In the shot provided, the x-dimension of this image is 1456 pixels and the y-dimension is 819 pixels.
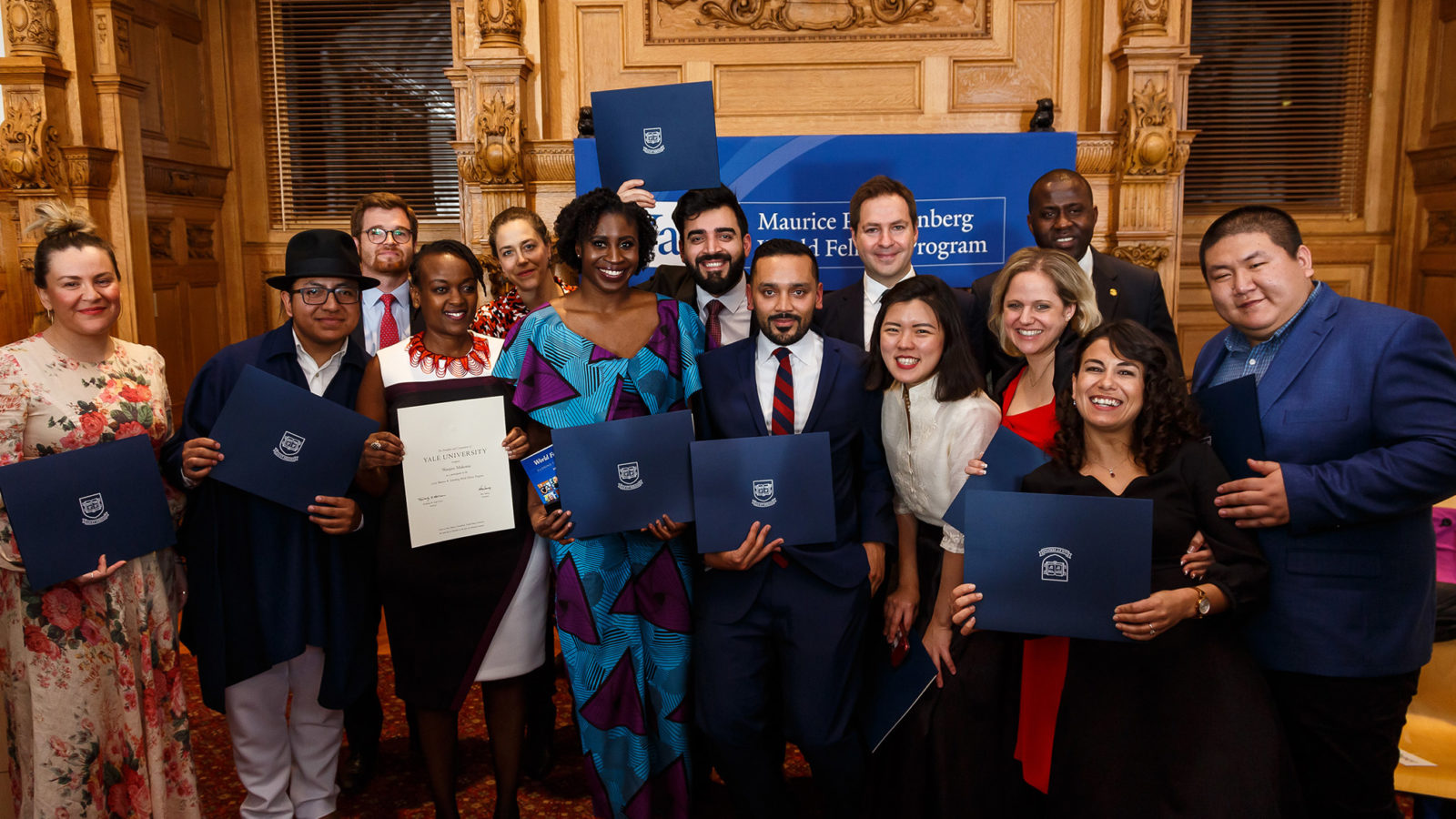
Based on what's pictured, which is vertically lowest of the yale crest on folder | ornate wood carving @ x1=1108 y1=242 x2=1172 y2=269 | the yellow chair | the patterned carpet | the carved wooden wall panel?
the patterned carpet

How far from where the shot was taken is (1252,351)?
2.15m

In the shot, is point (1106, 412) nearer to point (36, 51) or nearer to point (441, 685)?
point (441, 685)

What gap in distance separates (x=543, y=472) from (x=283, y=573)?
736 millimetres

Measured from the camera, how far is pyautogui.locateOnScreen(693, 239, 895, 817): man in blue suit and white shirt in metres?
2.37

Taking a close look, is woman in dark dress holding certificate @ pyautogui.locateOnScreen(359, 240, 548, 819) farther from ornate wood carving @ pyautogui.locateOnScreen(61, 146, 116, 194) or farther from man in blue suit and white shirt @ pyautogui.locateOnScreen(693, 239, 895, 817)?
ornate wood carving @ pyautogui.locateOnScreen(61, 146, 116, 194)

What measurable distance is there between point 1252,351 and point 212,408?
101 inches

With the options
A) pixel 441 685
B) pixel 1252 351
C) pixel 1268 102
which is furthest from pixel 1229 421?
pixel 1268 102

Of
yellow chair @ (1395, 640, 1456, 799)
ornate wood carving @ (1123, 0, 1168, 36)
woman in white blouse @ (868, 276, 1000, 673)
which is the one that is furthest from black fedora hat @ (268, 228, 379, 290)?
ornate wood carving @ (1123, 0, 1168, 36)

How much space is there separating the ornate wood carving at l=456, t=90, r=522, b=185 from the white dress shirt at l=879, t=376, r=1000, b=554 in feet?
10.8

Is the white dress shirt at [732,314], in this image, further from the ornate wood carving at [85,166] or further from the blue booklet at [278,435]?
the ornate wood carving at [85,166]

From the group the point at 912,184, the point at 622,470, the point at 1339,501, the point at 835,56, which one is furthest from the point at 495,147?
the point at 1339,501

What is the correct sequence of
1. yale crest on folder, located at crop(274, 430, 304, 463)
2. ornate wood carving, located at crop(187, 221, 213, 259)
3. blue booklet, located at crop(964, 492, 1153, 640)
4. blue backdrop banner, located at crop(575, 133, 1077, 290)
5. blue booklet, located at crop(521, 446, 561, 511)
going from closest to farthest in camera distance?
blue booklet, located at crop(964, 492, 1153, 640), yale crest on folder, located at crop(274, 430, 304, 463), blue booklet, located at crop(521, 446, 561, 511), blue backdrop banner, located at crop(575, 133, 1077, 290), ornate wood carving, located at crop(187, 221, 213, 259)

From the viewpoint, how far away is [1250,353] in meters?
2.16

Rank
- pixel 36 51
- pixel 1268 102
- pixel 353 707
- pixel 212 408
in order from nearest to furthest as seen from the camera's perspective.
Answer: pixel 212 408 < pixel 353 707 < pixel 36 51 < pixel 1268 102
